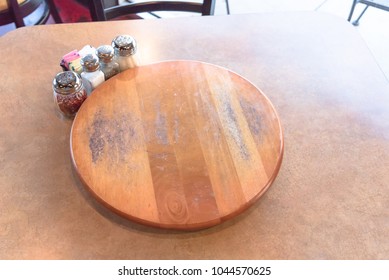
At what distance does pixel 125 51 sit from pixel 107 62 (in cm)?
6

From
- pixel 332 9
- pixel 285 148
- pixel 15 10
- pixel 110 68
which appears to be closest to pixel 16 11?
pixel 15 10

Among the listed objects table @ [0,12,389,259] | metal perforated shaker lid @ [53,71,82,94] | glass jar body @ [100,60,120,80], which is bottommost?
table @ [0,12,389,259]

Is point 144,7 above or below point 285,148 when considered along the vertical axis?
above

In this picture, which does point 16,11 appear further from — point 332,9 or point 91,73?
point 332,9

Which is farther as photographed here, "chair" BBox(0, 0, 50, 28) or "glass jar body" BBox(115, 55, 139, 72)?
"chair" BBox(0, 0, 50, 28)

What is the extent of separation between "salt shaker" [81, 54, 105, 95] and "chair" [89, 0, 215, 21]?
491 mm

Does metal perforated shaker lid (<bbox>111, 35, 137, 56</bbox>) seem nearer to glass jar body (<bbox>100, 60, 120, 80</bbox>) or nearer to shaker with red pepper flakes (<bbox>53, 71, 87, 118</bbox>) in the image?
glass jar body (<bbox>100, 60, 120, 80</bbox>)

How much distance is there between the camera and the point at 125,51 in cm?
105

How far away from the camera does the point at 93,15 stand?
144 centimetres

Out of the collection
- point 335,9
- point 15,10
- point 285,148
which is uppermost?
point 15,10

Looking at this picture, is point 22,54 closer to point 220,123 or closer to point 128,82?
point 128,82

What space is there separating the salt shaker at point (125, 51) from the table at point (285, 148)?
0.10m

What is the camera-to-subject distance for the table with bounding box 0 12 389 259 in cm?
79

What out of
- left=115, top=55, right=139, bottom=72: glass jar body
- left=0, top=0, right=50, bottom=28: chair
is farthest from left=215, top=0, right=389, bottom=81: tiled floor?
left=115, top=55, right=139, bottom=72: glass jar body
